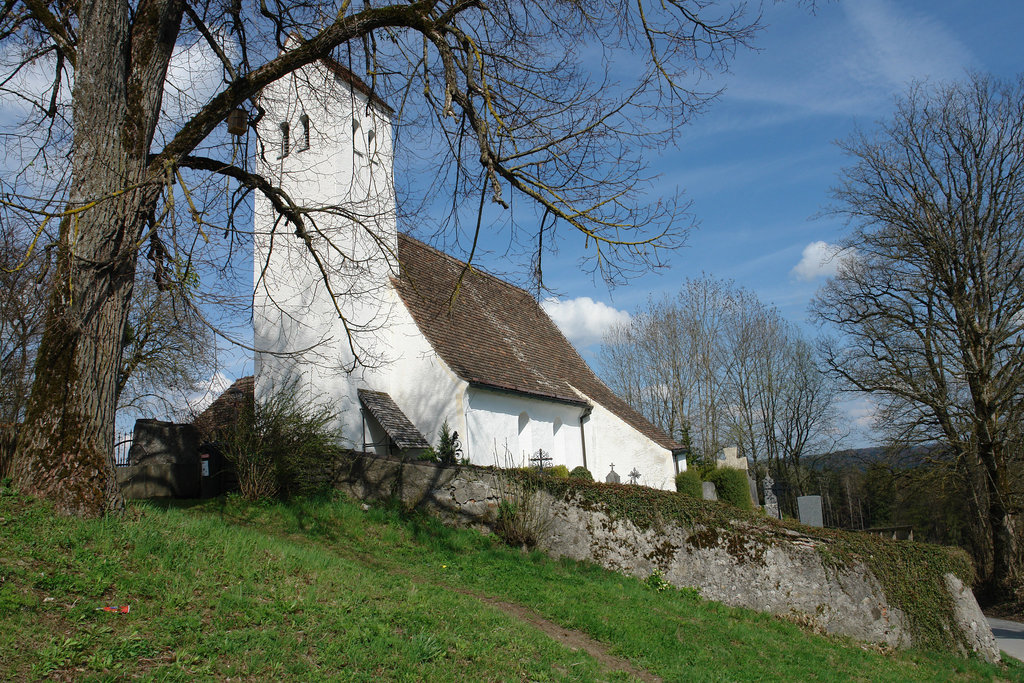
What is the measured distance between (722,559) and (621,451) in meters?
12.1

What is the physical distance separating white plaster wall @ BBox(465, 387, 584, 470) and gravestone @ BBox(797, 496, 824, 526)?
6.68m

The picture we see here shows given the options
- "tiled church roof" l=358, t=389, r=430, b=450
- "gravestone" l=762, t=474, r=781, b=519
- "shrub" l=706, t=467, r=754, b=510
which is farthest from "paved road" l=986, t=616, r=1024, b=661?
"tiled church roof" l=358, t=389, r=430, b=450

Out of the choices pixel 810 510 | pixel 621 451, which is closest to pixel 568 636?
pixel 810 510

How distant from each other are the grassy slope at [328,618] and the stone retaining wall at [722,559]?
438 mm

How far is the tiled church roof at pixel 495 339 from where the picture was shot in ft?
56.0

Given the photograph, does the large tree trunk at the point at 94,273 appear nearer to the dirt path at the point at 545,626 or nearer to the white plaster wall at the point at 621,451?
the dirt path at the point at 545,626

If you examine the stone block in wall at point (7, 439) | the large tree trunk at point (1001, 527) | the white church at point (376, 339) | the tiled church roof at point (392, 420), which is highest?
the white church at point (376, 339)

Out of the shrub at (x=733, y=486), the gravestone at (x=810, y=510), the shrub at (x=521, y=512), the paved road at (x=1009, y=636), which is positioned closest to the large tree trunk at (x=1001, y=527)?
the paved road at (x=1009, y=636)

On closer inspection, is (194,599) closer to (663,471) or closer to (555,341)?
(663,471)

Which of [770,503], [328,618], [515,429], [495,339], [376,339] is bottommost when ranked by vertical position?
[770,503]

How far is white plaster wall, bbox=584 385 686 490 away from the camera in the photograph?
22.1m

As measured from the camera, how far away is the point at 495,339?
20047mm

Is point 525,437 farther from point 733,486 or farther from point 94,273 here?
point 94,273

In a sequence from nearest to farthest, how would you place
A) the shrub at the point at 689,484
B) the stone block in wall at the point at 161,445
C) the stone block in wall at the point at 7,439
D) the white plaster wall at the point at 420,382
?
the stone block in wall at the point at 7,439
the stone block in wall at the point at 161,445
the white plaster wall at the point at 420,382
the shrub at the point at 689,484
